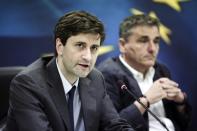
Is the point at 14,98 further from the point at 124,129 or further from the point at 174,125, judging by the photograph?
the point at 174,125

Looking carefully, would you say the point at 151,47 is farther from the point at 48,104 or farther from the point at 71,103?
the point at 48,104

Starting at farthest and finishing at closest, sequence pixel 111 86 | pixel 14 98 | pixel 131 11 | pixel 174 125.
Answer: pixel 131 11 < pixel 174 125 < pixel 111 86 < pixel 14 98

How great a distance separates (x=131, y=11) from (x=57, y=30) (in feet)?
4.60

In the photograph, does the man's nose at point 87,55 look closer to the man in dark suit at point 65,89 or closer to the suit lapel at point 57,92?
A: the man in dark suit at point 65,89

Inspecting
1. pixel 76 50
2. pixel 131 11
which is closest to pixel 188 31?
pixel 131 11

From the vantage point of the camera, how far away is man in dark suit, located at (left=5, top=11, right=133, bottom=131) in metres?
1.74

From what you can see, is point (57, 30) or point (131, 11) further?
point (131, 11)

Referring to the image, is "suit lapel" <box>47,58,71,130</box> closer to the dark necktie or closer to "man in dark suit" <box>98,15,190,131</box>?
the dark necktie

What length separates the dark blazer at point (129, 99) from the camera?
2.42m

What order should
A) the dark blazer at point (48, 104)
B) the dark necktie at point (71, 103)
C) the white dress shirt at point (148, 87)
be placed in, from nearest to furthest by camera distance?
the dark blazer at point (48, 104) < the dark necktie at point (71, 103) < the white dress shirt at point (148, 87)

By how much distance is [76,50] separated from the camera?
1831 millimetres

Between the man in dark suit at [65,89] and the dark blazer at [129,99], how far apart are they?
0.44 m

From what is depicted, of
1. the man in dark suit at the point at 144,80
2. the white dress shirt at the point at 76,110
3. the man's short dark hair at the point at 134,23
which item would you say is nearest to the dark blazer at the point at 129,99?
the man in dark suit at the point at 144,80

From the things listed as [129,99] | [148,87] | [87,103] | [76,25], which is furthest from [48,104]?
[148,87]
